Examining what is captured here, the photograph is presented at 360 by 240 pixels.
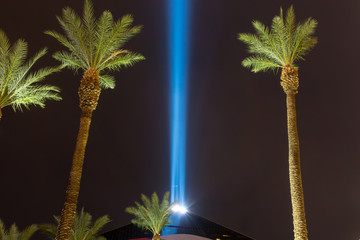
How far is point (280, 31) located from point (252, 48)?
1.70 m

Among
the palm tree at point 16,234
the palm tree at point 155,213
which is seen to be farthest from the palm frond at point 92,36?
the palm tree at point 155,213

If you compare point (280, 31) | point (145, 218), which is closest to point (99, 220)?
point (145, 218)

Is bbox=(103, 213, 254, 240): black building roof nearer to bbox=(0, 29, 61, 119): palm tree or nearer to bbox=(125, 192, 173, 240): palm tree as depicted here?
bbox=(125, 192, 173, 240): palm tree

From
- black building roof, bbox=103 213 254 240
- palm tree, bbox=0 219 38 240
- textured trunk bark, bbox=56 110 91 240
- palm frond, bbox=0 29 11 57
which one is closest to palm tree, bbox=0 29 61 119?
palm frond, bbox=0 29 11 57

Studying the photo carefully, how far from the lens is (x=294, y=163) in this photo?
41.0 ft

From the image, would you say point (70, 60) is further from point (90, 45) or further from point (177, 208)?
point (177, 208)

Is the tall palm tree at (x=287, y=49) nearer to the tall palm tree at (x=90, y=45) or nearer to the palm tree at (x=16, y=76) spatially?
the tall palm tree at (x=90, y=45)

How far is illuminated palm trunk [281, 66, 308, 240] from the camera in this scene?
1173 centimetres

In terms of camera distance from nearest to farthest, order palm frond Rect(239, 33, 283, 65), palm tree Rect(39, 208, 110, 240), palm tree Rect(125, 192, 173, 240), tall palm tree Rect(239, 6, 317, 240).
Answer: tall palm tree Rect(239, 6, 317, 240) < palm frond Rect(239, 33, 283, 65) < palm tree Rect(39, 208, 110, 240) < palm tree Rect(125, 192, 173, 240)

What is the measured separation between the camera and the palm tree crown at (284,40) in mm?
14578

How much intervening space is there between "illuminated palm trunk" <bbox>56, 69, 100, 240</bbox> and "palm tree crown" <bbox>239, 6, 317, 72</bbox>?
785 cm

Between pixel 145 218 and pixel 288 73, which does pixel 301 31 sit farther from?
pixel 145 218

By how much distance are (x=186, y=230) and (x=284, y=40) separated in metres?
39.3

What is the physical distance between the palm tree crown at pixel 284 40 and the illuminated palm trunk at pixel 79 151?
7.85m
